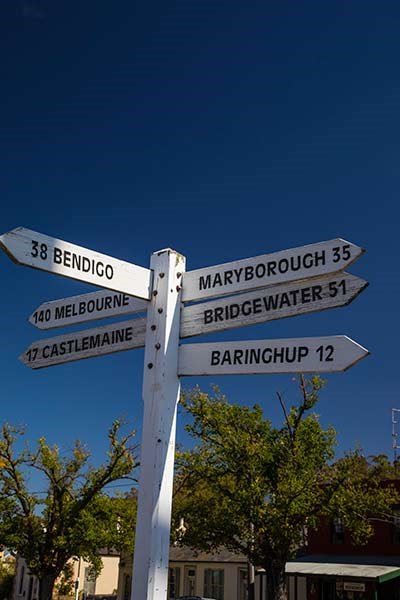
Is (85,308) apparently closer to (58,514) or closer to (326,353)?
(326,353)

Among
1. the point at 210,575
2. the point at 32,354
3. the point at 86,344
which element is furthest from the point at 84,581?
the point at 86,344

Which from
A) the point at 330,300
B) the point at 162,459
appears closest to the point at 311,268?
the point at 330,300

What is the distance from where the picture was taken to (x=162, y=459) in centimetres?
409

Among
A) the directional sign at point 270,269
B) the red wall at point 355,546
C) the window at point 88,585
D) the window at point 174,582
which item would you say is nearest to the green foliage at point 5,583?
the window at point 88,585

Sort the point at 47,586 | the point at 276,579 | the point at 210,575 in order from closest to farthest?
the point at 47,586 → the point at 276,579 → the point at 210,575

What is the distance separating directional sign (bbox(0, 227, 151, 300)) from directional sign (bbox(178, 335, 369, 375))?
0.54 metres

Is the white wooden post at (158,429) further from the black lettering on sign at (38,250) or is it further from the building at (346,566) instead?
the building at (346,566)

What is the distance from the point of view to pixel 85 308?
486cm

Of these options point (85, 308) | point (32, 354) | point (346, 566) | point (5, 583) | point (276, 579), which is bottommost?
point (5, 583)

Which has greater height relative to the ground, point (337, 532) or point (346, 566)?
point (337, 532)

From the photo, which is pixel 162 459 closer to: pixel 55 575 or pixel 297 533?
pixel 55 575

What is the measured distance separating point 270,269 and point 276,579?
22.9 metres

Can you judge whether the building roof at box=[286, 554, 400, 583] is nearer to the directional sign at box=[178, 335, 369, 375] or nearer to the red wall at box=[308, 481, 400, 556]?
the red wall at box=[308, 481, 400, 556]

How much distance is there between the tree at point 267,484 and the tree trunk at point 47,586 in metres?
5.40
